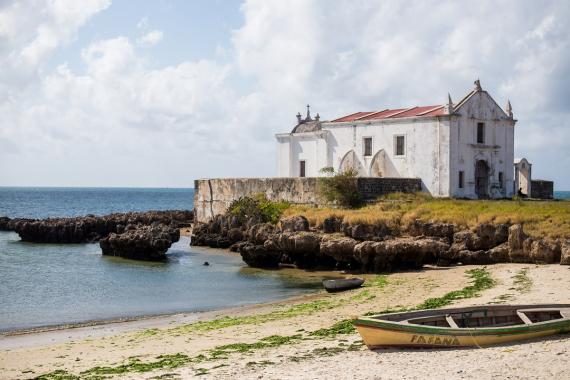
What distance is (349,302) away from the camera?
2183 centimetres

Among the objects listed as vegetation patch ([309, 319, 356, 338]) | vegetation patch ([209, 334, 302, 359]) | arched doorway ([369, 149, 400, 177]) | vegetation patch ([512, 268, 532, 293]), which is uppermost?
arched doorway ([369, 149, 400, 177])

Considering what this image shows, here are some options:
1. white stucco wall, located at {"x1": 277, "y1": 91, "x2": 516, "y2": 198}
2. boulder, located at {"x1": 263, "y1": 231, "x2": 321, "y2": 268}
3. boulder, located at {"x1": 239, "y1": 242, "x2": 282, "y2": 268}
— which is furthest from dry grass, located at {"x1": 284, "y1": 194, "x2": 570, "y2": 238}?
boulder, located at {"x1": 239, "y1": 242, "x2": 282, "y2": 268}

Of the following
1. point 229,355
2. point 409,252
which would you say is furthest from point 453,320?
point 409,252

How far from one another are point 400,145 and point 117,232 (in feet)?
67.8

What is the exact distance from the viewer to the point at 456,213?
108 ft

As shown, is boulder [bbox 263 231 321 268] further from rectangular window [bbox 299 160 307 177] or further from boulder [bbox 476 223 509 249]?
rectangular window [bbox 299 160 307 177]

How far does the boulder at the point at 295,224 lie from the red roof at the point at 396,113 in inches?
472

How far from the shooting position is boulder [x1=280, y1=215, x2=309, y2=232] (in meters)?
35.1

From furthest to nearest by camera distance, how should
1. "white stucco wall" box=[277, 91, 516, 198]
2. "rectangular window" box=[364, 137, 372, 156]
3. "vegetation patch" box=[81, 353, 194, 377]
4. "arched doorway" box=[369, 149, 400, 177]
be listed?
"rectangular window" box=[364, 137, 372, 156], "arched doorway" box=[369, 149, 400, 177], "white stucco wall" box=[277, 91, 516, 198], "vegetation patch" box=[81, 353, 194, 377]

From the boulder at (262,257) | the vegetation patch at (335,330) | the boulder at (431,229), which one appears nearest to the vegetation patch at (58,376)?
the vegetation patch at (335,330)

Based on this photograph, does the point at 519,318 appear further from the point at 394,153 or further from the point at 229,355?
the point at 394,153

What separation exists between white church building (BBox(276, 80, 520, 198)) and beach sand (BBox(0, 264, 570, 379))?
16.5 m

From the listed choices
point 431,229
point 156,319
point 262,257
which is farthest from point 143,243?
point 156,319

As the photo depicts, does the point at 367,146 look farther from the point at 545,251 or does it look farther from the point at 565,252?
the point at 565,252
